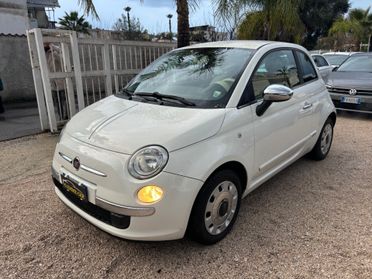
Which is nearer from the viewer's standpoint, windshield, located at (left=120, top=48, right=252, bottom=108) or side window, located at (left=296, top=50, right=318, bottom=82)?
windshield, located at (left=120, top=48, right=252, bottom=108)

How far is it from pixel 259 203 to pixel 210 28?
883cm

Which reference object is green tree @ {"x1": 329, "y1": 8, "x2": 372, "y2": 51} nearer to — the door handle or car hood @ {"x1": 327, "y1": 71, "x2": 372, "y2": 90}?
car hood @ {"x1": 327, "y1": 71, "x2": 372, "y2": 90}

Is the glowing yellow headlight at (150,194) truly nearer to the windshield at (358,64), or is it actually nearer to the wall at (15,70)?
the windshield at (358,64)

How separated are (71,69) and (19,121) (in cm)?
218

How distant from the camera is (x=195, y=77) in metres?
3.28

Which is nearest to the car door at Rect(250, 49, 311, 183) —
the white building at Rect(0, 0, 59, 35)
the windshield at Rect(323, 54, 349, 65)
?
the windshield at Rect(323, 54, 349, 65)

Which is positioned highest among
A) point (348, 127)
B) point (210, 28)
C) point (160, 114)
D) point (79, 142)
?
point (210, 28)

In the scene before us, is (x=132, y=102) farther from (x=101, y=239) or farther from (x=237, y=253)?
(x=237, y=253)

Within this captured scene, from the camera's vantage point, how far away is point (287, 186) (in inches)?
156

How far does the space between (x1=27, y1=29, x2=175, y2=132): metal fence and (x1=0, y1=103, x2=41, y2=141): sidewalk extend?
48 cm

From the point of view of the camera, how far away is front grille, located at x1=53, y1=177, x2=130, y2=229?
2.38 m

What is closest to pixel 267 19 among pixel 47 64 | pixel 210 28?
pixel 210 28

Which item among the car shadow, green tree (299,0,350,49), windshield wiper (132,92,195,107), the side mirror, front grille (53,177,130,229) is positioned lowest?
the car shadow

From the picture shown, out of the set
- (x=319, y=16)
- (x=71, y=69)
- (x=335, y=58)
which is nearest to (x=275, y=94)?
(x=71, y=69)
